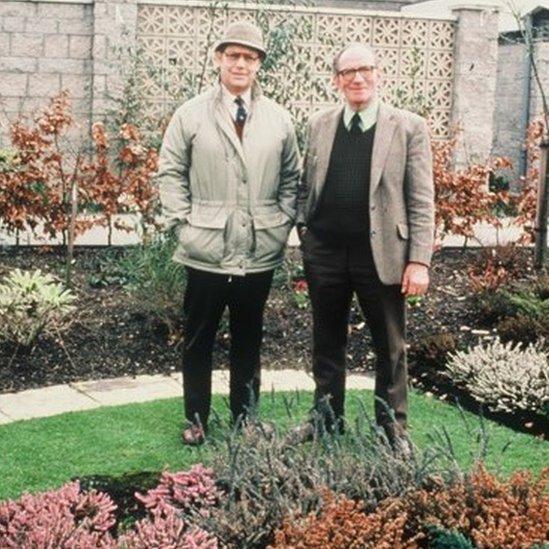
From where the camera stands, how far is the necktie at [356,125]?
5.32m

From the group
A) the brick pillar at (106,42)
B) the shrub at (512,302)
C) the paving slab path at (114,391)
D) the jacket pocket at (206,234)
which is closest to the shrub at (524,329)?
the shrub at (512,302)

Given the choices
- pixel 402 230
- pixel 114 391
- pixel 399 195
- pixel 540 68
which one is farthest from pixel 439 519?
pixel 540 68

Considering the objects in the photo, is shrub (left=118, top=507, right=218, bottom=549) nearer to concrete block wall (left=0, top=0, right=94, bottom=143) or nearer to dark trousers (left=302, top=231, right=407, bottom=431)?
dark trousers (left=302, top=231, right=407, bottom=431)

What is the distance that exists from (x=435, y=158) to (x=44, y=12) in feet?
17.5

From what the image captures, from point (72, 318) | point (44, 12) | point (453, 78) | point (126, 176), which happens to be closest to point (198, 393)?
point (72, 318)

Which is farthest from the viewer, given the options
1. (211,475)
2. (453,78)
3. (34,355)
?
(453,78)

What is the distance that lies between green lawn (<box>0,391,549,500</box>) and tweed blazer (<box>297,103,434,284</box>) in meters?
0.80

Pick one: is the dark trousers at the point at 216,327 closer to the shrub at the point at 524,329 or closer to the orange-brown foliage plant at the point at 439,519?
the orange-brown foliage plant at the point at 439,519

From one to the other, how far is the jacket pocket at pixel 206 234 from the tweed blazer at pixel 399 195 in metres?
0.69

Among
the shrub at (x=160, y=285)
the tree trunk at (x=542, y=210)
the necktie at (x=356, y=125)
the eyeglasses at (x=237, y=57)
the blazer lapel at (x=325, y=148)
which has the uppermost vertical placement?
the eyeglasses at (x=237, y=57)

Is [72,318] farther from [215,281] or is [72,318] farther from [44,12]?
[44,12]

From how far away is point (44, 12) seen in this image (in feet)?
43.6

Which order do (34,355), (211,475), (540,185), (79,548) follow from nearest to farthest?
(79,548), (211,475), (34,355), (540,185)

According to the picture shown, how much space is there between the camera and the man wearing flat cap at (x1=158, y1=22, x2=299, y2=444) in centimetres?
537
